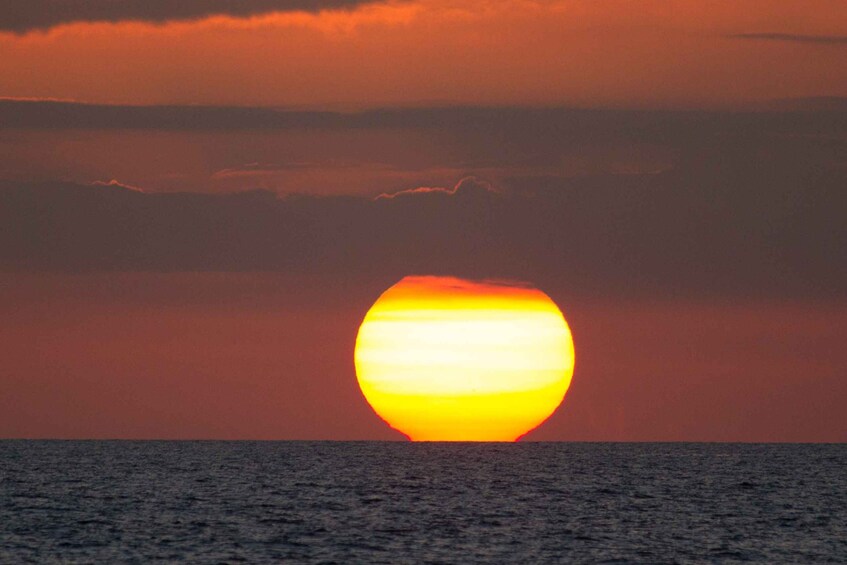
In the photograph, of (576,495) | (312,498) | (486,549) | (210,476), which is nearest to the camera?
(486,549)

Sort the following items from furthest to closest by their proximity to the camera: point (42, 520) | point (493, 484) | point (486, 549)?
1. point (493, 484)
2. point (42, 520)
3. point (486, 549)

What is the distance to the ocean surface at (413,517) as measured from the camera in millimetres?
68938

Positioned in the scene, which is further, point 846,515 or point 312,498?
point 312,498

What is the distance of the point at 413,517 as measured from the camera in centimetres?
8788

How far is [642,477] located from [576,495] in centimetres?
3810

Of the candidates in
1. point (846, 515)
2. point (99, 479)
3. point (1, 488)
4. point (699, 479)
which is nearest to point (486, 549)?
point (846, 515)

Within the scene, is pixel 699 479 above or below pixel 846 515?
above

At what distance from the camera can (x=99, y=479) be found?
132750mm

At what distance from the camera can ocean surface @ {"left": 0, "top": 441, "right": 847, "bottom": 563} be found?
6894cm

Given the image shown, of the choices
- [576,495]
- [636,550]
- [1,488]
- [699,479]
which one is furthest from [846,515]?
[1,488]

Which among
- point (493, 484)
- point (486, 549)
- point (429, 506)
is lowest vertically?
point (486, 549)

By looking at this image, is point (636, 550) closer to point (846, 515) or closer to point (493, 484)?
point (846, 515)

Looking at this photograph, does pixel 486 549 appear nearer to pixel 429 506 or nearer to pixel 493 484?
pixel 429 506

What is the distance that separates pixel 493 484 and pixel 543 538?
180ft
